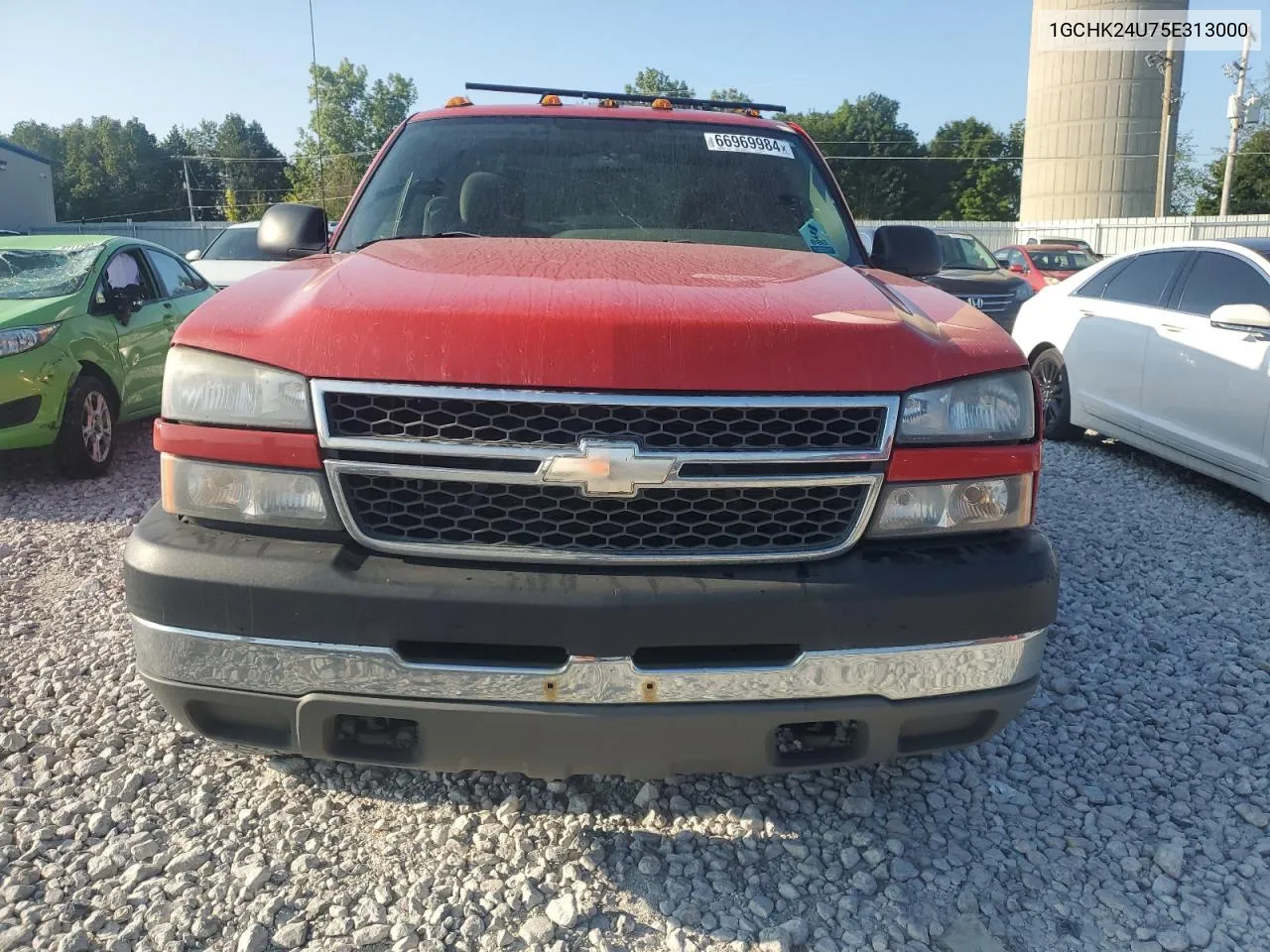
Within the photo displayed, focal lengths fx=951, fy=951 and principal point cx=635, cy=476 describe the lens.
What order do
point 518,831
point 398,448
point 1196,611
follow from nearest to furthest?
point 398,448 → point 518,831 → point 1196,611

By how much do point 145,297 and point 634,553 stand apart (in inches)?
255

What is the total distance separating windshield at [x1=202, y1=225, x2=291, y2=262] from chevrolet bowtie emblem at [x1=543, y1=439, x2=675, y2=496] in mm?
10307

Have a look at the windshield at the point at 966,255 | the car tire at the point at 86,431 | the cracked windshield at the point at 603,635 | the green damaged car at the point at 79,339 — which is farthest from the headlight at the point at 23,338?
the windshield at the point at 966,255

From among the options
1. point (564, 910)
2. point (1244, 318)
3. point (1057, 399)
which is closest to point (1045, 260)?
point (1057, 399)

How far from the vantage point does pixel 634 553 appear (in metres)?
1.95

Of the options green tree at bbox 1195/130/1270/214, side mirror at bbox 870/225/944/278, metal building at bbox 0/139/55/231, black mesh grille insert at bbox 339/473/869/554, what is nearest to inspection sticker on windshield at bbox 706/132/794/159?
side mirror at bbox 870/225/944/278

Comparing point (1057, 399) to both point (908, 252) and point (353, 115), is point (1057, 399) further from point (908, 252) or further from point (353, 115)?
point (353, 115)

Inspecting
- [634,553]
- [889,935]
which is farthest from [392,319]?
[889,935]

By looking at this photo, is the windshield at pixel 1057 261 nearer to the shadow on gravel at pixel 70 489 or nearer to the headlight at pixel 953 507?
the shadow on gravel at pixel 70 489

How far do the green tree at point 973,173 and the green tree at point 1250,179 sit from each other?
825 inches

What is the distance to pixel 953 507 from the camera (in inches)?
81.3

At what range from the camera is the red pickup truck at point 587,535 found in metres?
1.88

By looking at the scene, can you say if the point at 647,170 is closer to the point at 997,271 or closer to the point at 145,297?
the point at 145,297

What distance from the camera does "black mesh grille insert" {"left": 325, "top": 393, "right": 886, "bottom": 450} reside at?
189 centimetres
